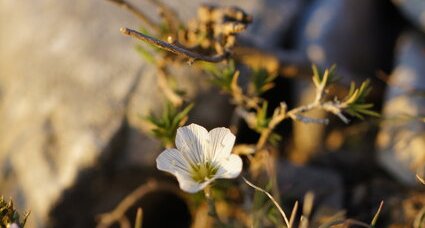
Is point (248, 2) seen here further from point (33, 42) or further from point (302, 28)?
point (33, 42)

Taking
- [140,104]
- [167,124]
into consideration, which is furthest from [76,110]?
[167,124]

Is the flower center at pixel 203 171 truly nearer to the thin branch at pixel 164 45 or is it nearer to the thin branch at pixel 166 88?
the thin branch at pixel 164 45

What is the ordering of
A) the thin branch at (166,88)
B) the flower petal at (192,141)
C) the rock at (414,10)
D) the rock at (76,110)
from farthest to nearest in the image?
the rock at (414,10)
the rock at (76,110)
the thin branch at (166,88)
the flower petal at (192,141)

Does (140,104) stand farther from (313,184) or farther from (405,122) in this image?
(405,122)

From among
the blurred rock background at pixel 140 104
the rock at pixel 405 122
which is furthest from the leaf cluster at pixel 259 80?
the rock at pixel 405 122

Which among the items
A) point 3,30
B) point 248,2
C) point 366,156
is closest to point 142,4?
point 248,2

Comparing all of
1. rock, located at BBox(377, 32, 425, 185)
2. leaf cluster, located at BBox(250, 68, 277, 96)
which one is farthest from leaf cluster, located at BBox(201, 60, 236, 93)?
rock, located at BBox(377, 32, 425, 185)
